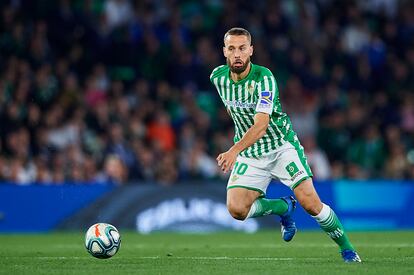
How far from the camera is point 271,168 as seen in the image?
10.1m

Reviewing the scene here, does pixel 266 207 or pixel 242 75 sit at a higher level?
pixel 242 75

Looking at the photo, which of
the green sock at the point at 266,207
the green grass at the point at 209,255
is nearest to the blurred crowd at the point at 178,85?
the green grass at the point at 209,255

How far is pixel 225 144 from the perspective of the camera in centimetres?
1842

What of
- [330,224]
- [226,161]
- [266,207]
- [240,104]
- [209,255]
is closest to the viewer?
[226,161]

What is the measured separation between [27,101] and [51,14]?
89.6 inches

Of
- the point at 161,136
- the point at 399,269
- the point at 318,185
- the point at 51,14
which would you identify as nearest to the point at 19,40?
the point at 51,14

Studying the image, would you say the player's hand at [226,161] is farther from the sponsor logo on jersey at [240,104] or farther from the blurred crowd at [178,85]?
the blurred crowd at [178,85]

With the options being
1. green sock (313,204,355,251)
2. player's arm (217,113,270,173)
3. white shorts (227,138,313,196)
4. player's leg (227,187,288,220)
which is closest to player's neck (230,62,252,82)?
player's arm (217,113,270,173)

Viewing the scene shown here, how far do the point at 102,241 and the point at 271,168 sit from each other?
6.03ft

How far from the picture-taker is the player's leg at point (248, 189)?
10.0 metres

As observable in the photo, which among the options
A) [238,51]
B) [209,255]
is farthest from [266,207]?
[238,51]

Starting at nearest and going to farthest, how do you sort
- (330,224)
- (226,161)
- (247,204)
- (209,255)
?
(226,161), (330,224), (247,204), (209,255)

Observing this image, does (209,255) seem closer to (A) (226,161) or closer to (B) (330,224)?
(B) (330,224)

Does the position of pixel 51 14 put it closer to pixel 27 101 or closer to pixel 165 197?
pixel 27 101
